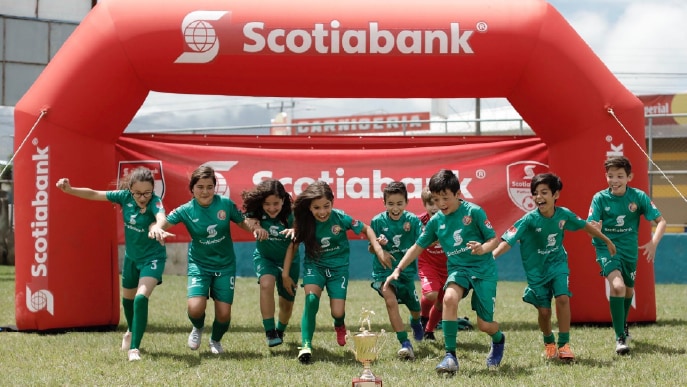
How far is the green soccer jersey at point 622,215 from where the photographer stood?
709 centimetres

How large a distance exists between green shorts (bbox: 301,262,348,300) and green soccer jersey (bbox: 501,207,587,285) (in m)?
1.36

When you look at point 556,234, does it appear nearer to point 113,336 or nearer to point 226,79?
point 226,79

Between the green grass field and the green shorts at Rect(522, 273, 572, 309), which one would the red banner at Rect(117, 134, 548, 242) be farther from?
the green shorts at Rect(522, 273, 572, 309)

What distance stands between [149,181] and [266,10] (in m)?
2.28

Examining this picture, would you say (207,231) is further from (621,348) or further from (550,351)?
(621,348)

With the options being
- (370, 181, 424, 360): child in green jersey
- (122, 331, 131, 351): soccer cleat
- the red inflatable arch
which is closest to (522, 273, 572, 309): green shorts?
(370, 181, 424, 360): child in green jersey

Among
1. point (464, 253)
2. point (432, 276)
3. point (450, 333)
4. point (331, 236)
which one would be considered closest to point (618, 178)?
point (464, 253)

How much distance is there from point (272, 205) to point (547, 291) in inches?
93.7

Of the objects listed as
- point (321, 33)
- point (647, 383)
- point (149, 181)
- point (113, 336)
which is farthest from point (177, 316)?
point (647, 383)

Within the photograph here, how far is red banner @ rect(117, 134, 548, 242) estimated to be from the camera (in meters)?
9.20

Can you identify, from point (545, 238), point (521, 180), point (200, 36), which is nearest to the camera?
point (545, 238)

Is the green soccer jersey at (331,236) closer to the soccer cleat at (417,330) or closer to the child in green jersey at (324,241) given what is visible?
the child in green jersey at (324,241)

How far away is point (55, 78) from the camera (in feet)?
26.6

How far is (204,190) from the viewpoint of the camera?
6.84 m
